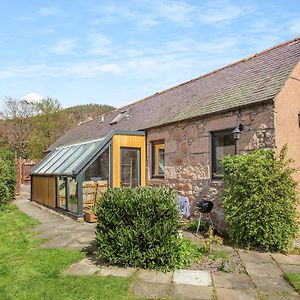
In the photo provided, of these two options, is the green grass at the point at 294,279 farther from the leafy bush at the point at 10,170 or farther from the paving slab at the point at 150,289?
the leafy bush at the point at 10,170

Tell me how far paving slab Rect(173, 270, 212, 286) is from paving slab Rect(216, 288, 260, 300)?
0.35 m

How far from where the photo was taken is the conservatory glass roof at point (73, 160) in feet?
38.1

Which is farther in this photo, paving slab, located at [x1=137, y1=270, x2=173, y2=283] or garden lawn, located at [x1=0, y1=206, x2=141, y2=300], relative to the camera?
paving slab, located at [x1=137, y1=270, x2=173, y2=283]

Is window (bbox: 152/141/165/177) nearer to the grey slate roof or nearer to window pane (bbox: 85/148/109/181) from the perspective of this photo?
the grey slate roof

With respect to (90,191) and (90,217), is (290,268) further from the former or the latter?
(90,191)

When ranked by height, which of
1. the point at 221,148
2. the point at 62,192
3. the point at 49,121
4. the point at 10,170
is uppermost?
the point at 49,121

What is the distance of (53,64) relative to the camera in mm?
12180

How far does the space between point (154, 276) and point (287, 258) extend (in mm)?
Result: 2918

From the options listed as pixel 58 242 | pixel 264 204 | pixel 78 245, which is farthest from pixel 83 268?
pixel 264 204

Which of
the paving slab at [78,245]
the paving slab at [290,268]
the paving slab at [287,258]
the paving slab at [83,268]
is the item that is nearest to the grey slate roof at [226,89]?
the paving slab at [287,258]

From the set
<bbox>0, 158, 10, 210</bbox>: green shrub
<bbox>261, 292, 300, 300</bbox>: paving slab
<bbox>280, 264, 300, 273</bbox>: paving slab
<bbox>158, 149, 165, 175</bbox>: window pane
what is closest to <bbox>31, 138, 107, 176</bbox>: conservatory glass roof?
<bbox>0, 158, 10, 210</bbox>: green shrub

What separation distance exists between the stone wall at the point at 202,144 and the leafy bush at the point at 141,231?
3.09 meters

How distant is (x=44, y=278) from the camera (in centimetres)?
542

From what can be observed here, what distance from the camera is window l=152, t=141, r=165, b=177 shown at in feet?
40.1
